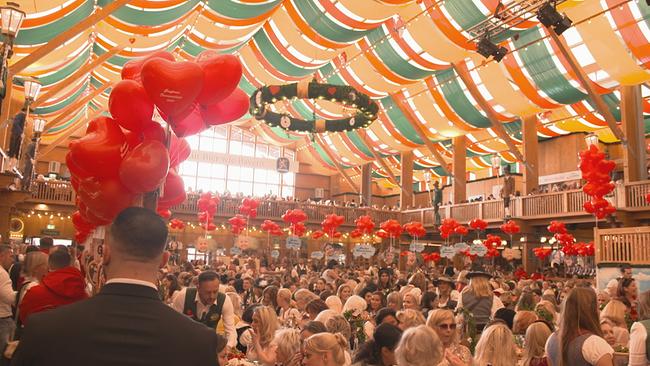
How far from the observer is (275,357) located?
12.6 feet

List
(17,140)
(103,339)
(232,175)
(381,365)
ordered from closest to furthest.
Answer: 1. (103,339)
2. (381,365)
3. (17,140)
4. (232,175)

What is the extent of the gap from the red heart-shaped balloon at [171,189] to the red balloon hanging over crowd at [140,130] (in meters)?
0.35

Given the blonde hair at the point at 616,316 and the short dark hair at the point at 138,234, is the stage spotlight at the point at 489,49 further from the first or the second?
the short dark hair at the point at 138,234

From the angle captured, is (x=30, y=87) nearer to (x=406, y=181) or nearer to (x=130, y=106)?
(x=130, y=106)

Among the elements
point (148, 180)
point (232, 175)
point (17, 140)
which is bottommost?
point (148, 180)

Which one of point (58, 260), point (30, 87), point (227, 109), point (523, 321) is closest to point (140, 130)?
point (227, 109)

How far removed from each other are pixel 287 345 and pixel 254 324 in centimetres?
60

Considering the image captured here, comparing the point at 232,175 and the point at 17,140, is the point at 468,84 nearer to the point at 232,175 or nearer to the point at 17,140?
the point at 17,140


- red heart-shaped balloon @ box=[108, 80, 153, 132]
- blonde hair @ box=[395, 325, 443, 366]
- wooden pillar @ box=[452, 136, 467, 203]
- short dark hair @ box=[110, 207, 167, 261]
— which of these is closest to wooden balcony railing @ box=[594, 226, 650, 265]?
blonde hair @ box=[395, 325, 443, 366]

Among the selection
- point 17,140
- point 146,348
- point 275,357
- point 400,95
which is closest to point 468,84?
point 400,95

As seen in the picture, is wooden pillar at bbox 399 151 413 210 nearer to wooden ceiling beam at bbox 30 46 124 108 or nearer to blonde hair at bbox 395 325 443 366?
wooden ceiling beam at bbox 30 46 124 108

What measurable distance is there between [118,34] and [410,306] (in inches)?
455

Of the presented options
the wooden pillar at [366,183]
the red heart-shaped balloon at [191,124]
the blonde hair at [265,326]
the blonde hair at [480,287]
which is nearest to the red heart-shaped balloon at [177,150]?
the red heart-shaped balloon at [191,124]

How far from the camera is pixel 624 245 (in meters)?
10.6
